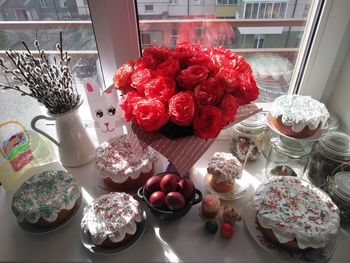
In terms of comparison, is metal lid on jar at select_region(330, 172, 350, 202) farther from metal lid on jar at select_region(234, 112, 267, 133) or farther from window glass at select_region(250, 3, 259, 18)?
window glass at select_region(250, 3, 259, 18)

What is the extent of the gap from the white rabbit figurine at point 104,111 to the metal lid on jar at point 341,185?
679 millimetres

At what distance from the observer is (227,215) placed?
0.82 metres

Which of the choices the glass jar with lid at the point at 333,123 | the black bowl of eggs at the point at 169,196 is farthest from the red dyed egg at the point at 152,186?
the glass jar with lid at the point at 333,123

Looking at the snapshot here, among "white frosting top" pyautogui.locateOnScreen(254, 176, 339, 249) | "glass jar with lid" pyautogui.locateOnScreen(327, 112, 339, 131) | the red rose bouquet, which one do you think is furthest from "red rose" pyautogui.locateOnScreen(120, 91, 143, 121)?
"glass jar with lid" pyautogui.locateOnScreen(327, 112, 339, 131)

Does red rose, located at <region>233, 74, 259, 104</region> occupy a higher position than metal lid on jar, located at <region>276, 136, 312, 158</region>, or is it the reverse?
red rose, located at <region>233, 74, 259, 104</region>

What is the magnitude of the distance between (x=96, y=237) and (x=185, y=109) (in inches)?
15.5

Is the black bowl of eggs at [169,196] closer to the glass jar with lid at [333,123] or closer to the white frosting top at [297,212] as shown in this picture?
the white frosting top at [297,212]

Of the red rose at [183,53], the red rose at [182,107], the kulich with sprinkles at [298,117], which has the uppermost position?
the red rose at [183,53]

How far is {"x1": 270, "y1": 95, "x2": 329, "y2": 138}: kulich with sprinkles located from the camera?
827 millimetres

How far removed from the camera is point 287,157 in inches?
Answer: 37.2

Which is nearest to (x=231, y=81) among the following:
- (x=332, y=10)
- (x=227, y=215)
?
(x=227, y=215)

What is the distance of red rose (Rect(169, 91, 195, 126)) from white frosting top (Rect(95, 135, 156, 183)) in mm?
304

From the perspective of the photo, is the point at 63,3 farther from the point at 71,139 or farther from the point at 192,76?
the point at 192,76

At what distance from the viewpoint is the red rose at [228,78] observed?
659 mm
